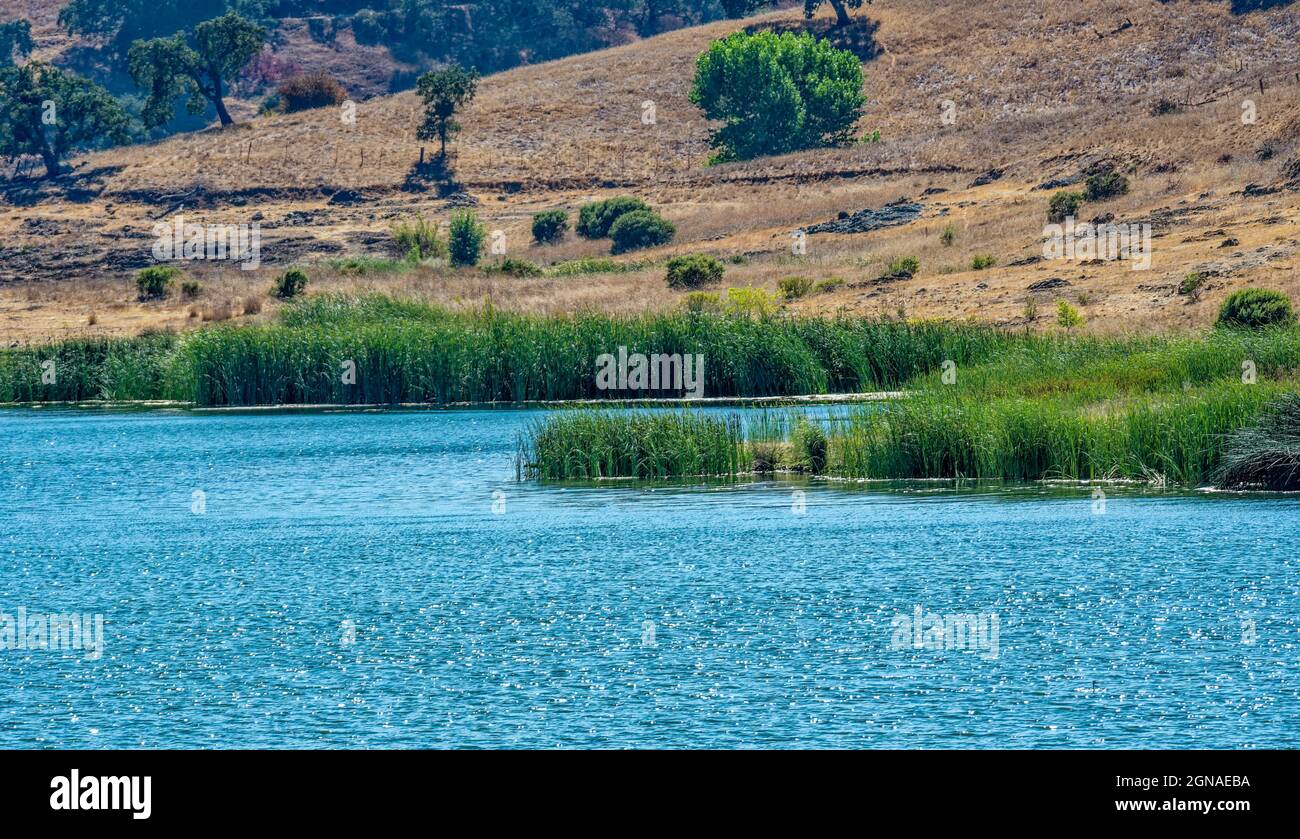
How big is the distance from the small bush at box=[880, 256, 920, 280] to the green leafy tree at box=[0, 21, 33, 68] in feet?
407

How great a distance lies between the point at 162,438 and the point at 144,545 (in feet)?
50.0

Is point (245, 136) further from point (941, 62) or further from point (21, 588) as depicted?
point (21, 588)

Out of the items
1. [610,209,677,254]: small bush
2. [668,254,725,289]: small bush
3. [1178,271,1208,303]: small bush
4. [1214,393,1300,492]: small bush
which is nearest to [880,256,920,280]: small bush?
[668,254,725,289]: small bush

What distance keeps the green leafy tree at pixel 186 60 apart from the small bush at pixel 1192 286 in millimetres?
85540

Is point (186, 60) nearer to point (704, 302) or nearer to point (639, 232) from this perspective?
point (639, 232)

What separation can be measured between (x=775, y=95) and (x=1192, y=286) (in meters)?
65.8

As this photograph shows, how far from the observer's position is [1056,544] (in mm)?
26375

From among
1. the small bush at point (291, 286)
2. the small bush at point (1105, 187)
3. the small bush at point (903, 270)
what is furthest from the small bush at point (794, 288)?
the small bush at point (1105, 187)

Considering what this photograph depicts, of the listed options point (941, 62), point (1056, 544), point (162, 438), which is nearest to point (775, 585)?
point (1056, 544)

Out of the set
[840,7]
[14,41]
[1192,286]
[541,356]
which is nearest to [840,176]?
[840,7]

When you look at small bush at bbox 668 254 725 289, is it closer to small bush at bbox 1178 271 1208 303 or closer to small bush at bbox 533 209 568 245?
small bush at bbox 1178 271 1208 303

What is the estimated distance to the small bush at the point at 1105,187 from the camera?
80250 millimetres

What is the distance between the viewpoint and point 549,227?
103 meters

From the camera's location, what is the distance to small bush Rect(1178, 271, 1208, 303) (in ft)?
183
